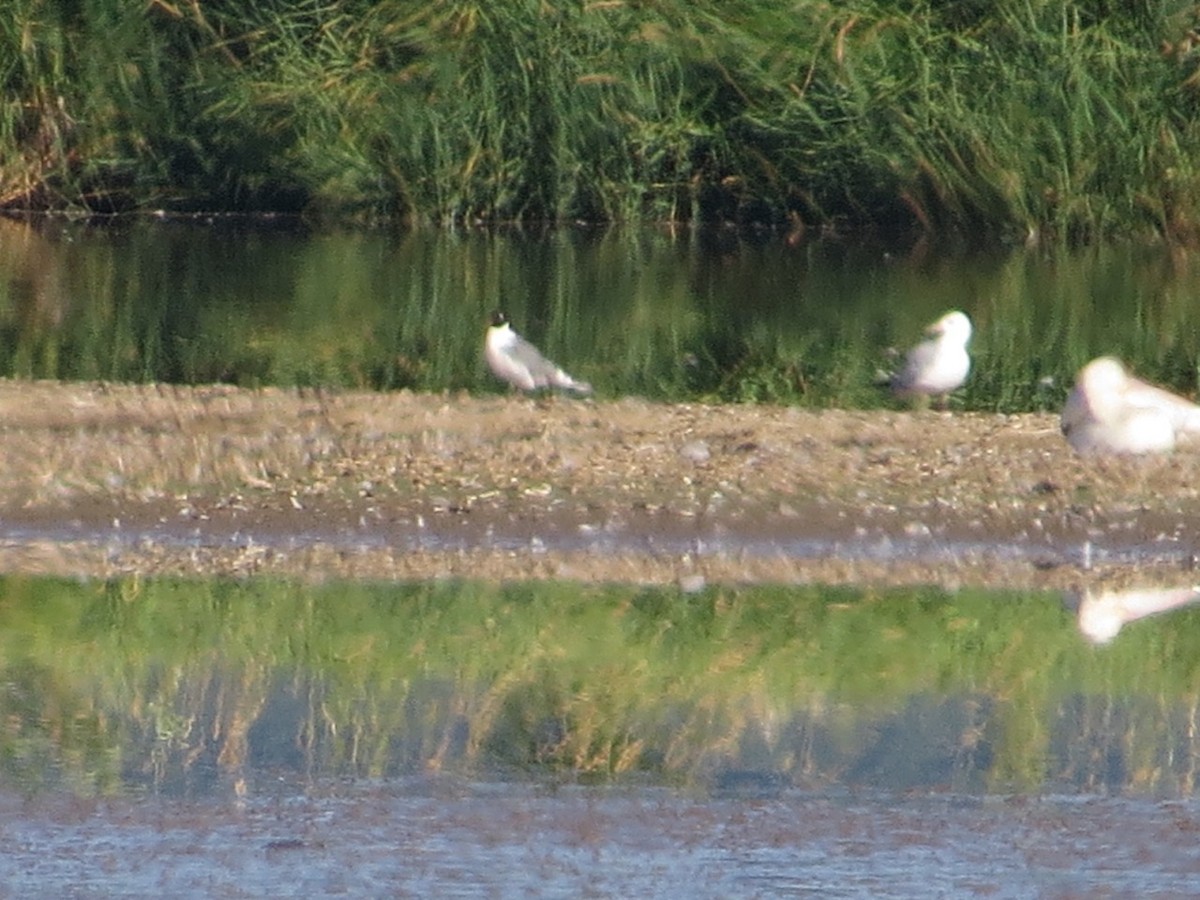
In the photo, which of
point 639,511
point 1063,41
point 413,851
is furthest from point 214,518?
point 1063,41

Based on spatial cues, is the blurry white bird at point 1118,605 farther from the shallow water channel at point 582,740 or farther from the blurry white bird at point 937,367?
the blurry white bird at point 937,367

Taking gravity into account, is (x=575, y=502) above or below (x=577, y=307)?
below

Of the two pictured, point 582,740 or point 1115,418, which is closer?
point 582,740

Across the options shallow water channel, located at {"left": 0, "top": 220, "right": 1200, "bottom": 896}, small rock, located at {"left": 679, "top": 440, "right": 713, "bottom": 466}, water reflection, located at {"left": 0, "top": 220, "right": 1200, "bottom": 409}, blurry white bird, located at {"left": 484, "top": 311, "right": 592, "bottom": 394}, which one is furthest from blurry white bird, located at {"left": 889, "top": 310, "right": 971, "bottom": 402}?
shallow water channel, located at {"left": 0, "top": 220, "right": 1200, "bottom": 896}

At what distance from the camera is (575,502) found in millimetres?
8773

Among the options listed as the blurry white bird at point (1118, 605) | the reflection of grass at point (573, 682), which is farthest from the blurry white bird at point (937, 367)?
the reflection of grass at point (573, 682)

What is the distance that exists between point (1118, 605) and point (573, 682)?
6.15 feet

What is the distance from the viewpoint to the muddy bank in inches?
323

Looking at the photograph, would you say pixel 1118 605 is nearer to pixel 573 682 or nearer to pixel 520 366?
pixel 573 682

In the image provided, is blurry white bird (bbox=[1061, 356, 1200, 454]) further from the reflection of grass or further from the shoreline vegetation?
the shoreline vegetation

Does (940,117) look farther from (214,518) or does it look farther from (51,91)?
(214,518)

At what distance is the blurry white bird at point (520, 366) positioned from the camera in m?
11.9

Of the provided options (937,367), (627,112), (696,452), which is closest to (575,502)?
(696,452)

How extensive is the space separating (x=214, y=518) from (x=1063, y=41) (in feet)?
45.1
